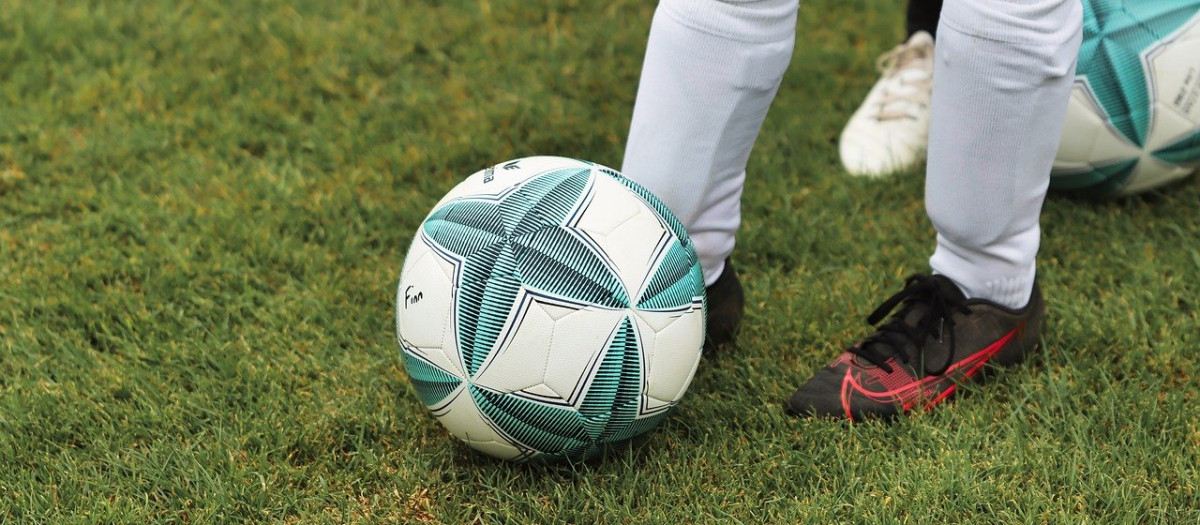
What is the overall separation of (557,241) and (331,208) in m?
1.34

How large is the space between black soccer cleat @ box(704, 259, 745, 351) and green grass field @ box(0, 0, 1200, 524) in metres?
0.05

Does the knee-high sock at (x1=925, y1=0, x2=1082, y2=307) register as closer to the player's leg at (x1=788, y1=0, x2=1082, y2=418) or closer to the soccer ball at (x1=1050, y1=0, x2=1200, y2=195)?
the player's leg at (x1=788, y1=0, x2=1082, y2=418)

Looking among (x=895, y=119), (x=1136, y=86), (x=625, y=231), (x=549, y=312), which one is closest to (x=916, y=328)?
(x=625, y=231)

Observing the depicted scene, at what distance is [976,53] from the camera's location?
2.04 meters

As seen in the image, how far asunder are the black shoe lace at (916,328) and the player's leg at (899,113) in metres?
0.94

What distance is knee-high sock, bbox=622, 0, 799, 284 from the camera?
2.12 m

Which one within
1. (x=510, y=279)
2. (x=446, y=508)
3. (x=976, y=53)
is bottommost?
(x=446, y=508)

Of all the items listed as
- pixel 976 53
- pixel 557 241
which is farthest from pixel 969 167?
pixel 557 241

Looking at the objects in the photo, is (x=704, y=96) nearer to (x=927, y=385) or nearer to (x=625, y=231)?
(x=625, y=231)

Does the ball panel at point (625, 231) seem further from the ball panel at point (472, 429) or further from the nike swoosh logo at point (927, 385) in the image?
the nike swoosh logo at point (927, 385)

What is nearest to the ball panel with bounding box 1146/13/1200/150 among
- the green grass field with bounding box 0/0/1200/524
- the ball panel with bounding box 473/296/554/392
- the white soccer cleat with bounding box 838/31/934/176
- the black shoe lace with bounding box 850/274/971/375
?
the green grass field with bounding box 0/0/1200/524

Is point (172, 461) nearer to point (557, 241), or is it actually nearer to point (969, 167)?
point (557, 241)

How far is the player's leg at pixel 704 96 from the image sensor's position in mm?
2119

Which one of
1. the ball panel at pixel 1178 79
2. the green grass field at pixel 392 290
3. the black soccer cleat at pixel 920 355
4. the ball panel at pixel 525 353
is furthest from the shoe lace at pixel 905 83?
the ball panel at pixel 525 353
